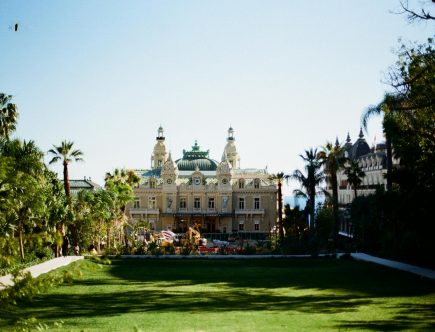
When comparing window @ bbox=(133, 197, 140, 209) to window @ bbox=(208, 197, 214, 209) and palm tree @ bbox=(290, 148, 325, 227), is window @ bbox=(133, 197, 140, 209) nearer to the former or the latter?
window @ bbox=(208, 197, 214, 209)

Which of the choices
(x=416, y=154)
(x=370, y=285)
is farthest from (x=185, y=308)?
(x=416, y=154)

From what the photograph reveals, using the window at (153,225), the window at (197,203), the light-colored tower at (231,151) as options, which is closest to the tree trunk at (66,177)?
the window at (153,225)

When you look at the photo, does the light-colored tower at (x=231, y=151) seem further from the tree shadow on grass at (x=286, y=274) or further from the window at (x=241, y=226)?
the tree shadow on grass at (x=286, y=274)

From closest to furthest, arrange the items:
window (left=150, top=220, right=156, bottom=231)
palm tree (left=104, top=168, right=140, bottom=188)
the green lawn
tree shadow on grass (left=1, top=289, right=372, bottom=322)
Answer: the green lawn → tree shadow on grass (left=1, top=289, right=372, bottom=322) → palm tree (left=104, top=168, right=140, bottom=188) → window (left=150, top=220, right=156, bottom=231)

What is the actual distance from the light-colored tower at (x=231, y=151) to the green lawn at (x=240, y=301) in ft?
217

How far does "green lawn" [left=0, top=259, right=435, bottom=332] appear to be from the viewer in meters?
15.9

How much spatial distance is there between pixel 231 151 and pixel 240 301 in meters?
79.1

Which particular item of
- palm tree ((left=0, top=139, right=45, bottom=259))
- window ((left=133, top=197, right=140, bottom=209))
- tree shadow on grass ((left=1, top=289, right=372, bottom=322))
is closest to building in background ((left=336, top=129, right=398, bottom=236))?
palm tree ((left=0, top=139, right=45, bottom=259))

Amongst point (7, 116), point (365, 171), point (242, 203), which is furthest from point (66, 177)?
point (242, 203)

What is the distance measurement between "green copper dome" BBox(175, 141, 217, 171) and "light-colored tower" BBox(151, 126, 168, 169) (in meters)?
3.12

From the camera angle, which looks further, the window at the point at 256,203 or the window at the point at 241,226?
the window at the point at 241,226

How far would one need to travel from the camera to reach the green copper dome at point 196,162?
9369 centimetres

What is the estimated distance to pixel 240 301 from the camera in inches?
797

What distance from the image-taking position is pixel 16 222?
115 ft
